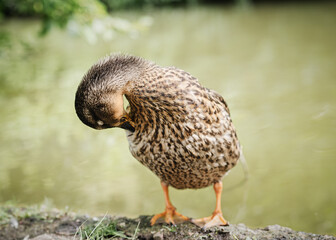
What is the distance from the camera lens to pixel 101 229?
257 centimetres

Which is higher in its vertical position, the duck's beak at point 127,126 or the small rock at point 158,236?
the duck's beak at point 127,126

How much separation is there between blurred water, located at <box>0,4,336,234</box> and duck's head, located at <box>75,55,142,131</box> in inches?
58.0

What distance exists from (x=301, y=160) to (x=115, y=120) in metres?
2.45

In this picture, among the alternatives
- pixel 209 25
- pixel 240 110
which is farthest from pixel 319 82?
pixel 209 25

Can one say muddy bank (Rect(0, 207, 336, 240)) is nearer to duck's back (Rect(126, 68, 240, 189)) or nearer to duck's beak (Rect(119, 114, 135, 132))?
duck's back (Rect(126, 68, 240, 189))

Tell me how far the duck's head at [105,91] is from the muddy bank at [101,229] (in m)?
0.78

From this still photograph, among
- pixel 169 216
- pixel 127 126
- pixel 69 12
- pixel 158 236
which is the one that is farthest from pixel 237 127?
pixel 69 12

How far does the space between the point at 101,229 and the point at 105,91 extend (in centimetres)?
104

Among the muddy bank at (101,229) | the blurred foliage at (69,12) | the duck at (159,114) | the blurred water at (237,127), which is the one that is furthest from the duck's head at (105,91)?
the blurred foliage at (69,12)

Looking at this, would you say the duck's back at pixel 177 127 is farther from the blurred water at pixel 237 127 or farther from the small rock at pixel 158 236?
the blurred water at pixel 237 127

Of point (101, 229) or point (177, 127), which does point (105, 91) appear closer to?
point (177, 127)

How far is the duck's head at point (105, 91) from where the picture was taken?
2.10 metres

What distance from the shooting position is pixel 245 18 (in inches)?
497

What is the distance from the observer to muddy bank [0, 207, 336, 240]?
245 cm
